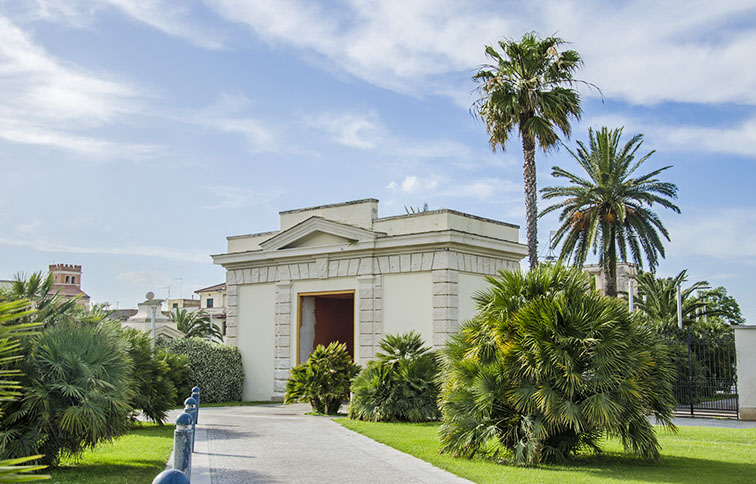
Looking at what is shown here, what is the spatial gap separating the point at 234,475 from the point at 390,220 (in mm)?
14733

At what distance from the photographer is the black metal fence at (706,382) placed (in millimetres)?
20781

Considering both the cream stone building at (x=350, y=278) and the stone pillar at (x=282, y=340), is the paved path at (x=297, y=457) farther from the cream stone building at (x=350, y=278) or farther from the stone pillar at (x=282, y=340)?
the stone pillar at (x=282, y=340)

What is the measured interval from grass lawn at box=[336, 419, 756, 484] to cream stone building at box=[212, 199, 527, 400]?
26.5 feet

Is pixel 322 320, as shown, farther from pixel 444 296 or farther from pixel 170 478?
pixel 170 478

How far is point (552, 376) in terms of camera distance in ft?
34.6

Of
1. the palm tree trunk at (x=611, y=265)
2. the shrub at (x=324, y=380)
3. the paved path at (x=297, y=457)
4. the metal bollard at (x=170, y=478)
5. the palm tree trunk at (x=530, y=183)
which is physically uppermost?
the palm tree trunk at (x=530, y=183)

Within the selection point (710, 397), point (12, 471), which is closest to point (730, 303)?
point (710, 397)

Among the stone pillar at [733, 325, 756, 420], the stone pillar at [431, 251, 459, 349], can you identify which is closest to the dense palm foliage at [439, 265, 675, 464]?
the stone pillar at [733, 325, 756, 420]

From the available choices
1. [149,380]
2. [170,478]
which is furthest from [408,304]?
[170,478]

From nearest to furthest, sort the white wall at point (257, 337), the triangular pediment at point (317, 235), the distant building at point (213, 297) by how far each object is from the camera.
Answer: the triangular pediment at point (317, 235) → the white wall at point (257, 337) → the distant building at point (213, 297)

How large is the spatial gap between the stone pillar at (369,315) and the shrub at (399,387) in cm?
456

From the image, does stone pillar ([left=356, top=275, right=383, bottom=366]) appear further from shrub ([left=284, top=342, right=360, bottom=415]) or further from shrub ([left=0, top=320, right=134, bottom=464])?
shrub ([left=0, top=320, right=134, bottom=464])

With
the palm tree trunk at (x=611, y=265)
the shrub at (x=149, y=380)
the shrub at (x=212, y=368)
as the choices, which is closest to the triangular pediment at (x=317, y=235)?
the shrub at (x=212, y=368)

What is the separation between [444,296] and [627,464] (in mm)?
11456
